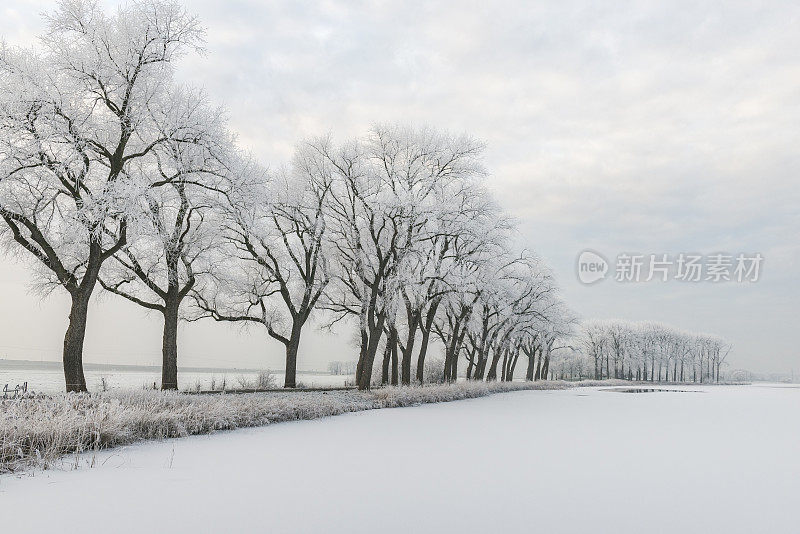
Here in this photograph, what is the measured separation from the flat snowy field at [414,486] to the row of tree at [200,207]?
Answer: 9.33 metres

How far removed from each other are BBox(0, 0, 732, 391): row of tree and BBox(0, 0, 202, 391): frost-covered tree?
0.17 feet

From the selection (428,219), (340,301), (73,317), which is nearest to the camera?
(73,317)

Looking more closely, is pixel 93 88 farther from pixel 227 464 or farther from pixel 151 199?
pixel 227 464

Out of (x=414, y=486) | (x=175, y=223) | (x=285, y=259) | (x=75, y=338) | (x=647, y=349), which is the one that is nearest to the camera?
(x=414, y=486)

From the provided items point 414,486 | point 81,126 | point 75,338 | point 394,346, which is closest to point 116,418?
point 414,486

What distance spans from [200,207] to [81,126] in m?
4.63

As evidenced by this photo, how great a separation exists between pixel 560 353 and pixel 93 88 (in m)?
97.9

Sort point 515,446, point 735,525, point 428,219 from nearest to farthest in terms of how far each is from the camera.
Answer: point 735,525
point 515,446
point 428,219

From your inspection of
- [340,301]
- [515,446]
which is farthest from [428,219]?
[515,446]

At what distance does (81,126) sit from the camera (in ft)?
53.9

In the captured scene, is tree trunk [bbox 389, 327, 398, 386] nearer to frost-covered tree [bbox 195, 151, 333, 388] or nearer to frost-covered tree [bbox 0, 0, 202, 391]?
frost-covered tree [bbox 195, 151, 333, 388]

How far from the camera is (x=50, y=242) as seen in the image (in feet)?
59.9

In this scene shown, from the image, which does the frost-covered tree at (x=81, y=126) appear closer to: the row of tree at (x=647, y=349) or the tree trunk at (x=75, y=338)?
the tree trunk at (x=75, y=338)

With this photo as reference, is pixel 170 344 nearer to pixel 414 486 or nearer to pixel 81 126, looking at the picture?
pixel 81 126
